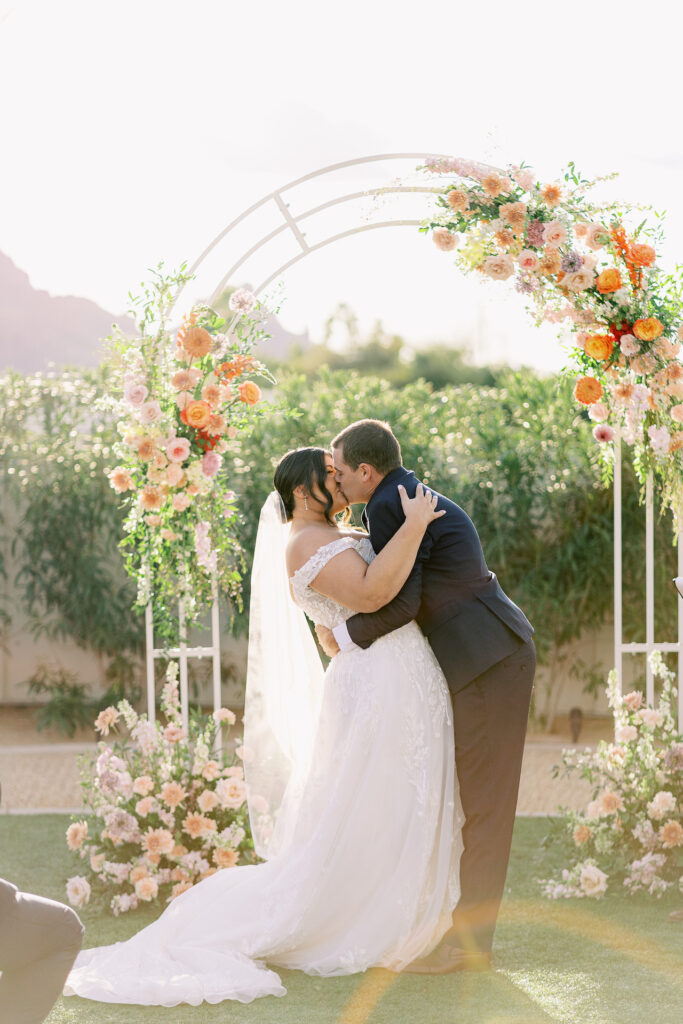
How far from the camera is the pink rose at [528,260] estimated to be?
429 cm

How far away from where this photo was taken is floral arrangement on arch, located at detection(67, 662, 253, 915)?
4312 mm

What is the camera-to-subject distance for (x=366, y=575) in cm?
348

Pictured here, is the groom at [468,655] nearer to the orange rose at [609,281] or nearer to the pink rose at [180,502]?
the pink rose at [180,502]

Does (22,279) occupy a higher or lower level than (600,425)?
higher

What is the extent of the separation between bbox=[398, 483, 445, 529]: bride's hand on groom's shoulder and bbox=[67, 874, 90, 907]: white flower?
77.0 inches

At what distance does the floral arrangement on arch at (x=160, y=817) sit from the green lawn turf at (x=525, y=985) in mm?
126

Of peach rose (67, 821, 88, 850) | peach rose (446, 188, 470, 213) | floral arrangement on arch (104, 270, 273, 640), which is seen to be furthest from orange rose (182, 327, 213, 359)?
peach rose (67, 821, 88, 850)

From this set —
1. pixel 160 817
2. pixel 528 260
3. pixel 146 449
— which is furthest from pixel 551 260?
pixel 160 817

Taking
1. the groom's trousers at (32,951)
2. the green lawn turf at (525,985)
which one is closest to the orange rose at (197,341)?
the green lawn turf at (525,985)

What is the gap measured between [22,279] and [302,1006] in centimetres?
3007

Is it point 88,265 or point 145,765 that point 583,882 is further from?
point 88,265

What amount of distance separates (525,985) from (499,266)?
8.33ft

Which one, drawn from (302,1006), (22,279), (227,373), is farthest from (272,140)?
(302,1006)

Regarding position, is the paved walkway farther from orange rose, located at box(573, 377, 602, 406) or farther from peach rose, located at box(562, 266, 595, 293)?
peach rose, located at box(562, 266, 595, 293)
